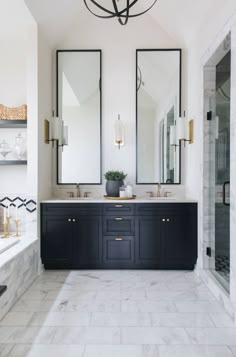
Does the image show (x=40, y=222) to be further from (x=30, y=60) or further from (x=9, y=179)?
(x=30, y=60)

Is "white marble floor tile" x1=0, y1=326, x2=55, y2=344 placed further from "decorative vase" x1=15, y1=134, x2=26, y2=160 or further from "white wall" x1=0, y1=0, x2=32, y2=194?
"decorative vase" x1=15, y1=134, x2=26, y2=160

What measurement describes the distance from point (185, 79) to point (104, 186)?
2.02 m

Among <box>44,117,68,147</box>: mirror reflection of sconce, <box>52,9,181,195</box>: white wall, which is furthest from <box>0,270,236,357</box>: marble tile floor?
<box>44,117,68,147</box>: mirror reflection of sconce

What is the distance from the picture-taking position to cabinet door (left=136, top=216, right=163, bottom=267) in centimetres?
389

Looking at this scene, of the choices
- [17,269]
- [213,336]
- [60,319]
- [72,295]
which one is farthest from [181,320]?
[17,269]

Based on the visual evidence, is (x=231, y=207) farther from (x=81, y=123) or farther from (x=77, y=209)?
(x=81, y=123)

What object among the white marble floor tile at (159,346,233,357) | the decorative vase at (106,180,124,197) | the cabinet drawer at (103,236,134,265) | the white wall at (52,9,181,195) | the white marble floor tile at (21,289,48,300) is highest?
the white wall at (52,9,181,195)

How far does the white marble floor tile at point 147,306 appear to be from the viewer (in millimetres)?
2746

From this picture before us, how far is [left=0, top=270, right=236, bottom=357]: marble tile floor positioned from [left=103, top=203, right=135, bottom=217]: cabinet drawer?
83 centimetres

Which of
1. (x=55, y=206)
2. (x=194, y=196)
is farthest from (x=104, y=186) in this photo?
(x=194, y=196)

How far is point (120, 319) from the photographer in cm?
257

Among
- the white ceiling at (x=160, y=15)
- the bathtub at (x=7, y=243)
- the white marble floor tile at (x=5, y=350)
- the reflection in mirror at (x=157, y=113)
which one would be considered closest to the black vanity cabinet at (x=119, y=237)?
the reflection in mirror at (x=157, y=113)

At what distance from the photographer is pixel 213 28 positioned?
314 cm

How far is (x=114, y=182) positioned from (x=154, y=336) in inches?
88.1
